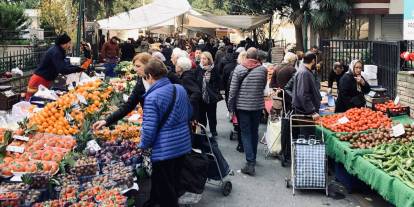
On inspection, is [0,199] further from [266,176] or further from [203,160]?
[266,176]

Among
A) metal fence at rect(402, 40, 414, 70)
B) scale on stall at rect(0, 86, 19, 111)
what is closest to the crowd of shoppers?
metal fence at rect(402, 40, 414, 70)

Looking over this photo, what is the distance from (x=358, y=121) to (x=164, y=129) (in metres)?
4.39

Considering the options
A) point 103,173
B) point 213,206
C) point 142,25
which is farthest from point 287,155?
point 142,25

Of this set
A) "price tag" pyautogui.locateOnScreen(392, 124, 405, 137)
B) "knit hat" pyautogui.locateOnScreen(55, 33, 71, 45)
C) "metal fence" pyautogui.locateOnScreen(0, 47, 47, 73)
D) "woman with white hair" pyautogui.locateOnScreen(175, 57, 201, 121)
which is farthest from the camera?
"metal fence" pyautogui.locateOnScreen(0, 47, 47, 73)

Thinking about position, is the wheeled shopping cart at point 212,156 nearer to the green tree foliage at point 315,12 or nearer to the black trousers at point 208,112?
the black trousers at point 208,112

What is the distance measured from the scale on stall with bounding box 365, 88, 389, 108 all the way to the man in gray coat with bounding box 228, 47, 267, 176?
9.79ft

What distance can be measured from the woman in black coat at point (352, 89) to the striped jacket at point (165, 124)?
4.88 meters

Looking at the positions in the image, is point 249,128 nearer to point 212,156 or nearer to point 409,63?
point 212,156

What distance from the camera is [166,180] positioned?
5758 millimetres

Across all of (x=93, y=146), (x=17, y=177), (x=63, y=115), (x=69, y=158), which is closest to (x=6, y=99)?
(x=63, y=115)

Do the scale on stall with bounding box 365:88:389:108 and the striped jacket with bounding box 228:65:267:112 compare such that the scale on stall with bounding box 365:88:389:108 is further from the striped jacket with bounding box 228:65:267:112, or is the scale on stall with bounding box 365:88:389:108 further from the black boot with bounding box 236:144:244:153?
the striped jacket with bounding box 228:65:267:112

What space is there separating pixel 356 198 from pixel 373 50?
257 inches

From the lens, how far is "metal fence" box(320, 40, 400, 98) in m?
11.6

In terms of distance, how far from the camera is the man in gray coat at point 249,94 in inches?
335
